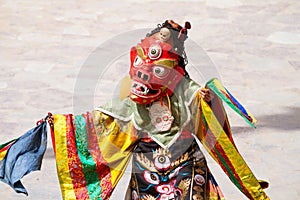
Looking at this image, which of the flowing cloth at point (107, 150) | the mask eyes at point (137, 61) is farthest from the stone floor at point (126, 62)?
the mask eyes at point (137, 61)

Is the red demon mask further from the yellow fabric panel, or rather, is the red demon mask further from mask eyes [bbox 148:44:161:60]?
the yellow fabric panel

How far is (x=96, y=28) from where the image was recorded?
1012 cm

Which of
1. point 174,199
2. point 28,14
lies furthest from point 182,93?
point 28,14

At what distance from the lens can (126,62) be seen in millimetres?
9109

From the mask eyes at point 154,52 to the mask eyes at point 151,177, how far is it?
0.65 metres

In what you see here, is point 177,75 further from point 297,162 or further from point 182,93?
point 297,162

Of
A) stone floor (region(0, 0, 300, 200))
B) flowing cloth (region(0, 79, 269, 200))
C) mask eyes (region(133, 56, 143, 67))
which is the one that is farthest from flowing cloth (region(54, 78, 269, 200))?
stone floor (region(0, 0, 300, 200))

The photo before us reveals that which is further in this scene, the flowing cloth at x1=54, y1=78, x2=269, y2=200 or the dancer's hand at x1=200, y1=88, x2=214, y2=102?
the flowing cloth at x1=54, y1=78, x2=269, y2=200

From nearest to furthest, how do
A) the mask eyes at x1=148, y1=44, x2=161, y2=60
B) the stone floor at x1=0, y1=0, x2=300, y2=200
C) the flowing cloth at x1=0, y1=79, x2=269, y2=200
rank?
the mask eyes at x1=148, y1=44, x2=161, y2=60, the flowing cloth at x1=0, y1=79, x2=269, y2=200, the stone floor at x1=0, y1=0, x2=300, y2=200

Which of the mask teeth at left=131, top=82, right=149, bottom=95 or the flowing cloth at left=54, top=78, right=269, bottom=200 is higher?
the mask teeth at left=131, top=82, right=149, bottom=95

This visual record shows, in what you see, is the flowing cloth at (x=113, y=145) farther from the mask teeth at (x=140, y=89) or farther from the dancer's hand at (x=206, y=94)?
the mask teeth at (x=140, y=89)

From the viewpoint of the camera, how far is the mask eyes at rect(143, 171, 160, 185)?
17.0 feet

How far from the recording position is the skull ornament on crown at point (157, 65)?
5.00 meters

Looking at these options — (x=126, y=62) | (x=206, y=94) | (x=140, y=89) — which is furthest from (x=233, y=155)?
(x=126, y=62)
